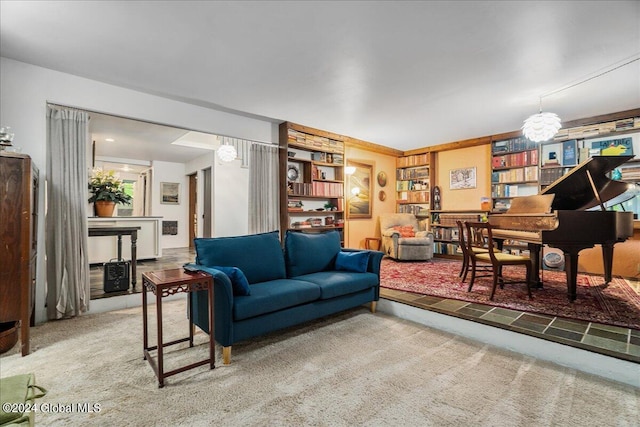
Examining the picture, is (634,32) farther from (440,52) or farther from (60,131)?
(60,131)

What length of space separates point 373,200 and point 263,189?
2785mm

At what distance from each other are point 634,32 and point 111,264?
5786 millimetres

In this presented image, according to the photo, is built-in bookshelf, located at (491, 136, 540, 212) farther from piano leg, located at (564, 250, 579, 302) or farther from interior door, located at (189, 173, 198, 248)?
interior door, located at (189, 173, 198, 248)

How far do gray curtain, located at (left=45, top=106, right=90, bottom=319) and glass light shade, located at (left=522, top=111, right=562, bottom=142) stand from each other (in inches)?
205

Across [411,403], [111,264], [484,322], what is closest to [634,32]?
[484,322]

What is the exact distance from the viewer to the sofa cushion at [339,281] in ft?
9.27

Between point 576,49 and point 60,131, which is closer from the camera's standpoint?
point 576,49

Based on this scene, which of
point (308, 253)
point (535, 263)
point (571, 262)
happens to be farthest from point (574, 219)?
point (308, 253)

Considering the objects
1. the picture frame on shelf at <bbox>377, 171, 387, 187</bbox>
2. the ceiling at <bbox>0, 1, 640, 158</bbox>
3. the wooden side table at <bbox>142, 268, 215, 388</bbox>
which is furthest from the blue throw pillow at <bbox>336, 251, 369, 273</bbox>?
the picture frame on shelf at <bbox>377, 171, 387, 187</bbox>

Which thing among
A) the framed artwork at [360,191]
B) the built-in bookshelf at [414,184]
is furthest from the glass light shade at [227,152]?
the built-in bookshelf at [414,184]

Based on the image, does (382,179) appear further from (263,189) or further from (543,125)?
(543,125)

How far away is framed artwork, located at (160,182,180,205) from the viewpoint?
7.98 m

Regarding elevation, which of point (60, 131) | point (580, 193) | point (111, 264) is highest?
point (60, 131)

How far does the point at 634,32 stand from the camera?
245 centimetres
